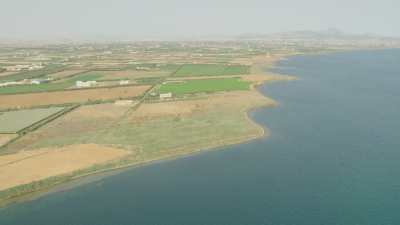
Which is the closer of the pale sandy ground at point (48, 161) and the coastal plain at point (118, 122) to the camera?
the pale sandy ground at point (48, 161)

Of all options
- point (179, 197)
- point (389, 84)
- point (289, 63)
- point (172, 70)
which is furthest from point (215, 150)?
point (289, 63)

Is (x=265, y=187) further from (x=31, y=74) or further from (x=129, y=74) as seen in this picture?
(x=31, y=74)

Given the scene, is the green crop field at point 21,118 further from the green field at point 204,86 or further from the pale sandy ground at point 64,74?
the pale sandy ground at point 64,74

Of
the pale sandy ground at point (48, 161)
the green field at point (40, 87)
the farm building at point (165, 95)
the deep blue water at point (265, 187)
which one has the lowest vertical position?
the deep blue water at point (265, 187)

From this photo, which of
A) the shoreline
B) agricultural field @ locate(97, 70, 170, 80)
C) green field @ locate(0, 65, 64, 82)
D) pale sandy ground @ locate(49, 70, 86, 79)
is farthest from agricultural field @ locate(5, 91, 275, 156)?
green field @ locate(0, 65, 64, 82)

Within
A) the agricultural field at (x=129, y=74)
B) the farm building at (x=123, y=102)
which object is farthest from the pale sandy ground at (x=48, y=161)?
the agricultural field at (x=129, y=74)

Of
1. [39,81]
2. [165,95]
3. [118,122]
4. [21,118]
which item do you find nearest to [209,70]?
[165,95]

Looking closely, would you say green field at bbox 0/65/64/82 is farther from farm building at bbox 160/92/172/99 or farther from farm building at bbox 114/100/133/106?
farm building at bbox 160/92/172/99
